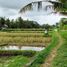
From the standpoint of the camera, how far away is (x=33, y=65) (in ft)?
25.4

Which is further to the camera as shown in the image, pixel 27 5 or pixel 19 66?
pixel 27 5

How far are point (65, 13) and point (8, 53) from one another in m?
6.23

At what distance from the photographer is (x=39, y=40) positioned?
26.3 meters

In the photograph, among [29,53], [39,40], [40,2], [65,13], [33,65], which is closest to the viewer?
[33,65]

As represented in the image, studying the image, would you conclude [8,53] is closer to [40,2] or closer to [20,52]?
[20,52]

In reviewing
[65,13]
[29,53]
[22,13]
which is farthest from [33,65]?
[29,53]

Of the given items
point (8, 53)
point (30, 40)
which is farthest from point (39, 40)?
point (8, 53)

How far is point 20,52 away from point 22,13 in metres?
5.57

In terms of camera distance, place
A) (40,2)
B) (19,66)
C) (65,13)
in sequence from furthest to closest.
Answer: (65,13) → (40,2) → (19,66)

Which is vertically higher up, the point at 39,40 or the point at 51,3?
the point at 51,3

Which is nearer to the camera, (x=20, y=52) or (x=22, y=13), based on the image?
(x=22, y=13)

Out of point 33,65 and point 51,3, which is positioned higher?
point 51,3

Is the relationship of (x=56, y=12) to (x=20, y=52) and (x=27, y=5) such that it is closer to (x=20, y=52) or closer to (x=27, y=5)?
(x=27, y=5)

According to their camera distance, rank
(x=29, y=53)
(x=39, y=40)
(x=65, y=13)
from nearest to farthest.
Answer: (x=65, y=13) < (x=29, y=53) < (x=39, y=40)
